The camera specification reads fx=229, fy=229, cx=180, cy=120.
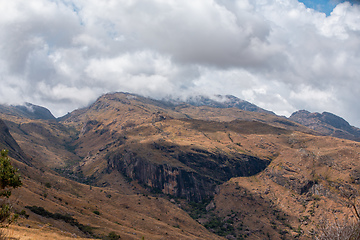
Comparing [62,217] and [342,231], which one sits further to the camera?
[62,217]

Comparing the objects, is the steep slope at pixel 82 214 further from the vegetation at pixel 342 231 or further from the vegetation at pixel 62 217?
the vegetation at pixel 342 231

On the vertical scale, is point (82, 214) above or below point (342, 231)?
below

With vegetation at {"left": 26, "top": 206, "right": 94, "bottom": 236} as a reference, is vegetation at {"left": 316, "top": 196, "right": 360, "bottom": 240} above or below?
above

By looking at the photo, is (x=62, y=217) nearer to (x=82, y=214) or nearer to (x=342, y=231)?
(x=82, y=214)

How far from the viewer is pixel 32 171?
156250 mm

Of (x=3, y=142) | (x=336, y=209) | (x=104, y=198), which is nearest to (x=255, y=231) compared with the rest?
(x=336, y=209)

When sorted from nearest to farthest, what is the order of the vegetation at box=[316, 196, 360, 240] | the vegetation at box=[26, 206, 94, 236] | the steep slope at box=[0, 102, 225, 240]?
1. the vegetation at box=[316, 196, 360, 240]
2. the steep slope at box=[0, 102, 225, 240]
3. the vegetation at box=[26, 206, 94, 236]

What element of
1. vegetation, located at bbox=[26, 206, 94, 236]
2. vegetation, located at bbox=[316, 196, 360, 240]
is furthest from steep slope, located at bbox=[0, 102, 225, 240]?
vegetation, located at bbox=[316, 196, 360, 240]

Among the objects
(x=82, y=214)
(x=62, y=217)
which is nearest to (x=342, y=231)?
(x=62, y=217)

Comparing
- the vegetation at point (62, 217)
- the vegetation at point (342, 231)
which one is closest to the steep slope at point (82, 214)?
the vegetation at point (62, 217)

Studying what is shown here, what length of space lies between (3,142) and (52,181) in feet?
195

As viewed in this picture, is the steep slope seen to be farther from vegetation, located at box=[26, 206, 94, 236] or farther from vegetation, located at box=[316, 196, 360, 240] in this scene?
vegetation, located at box=[316, 196, 360, 240]

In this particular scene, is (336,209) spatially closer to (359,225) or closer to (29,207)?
(359,225)

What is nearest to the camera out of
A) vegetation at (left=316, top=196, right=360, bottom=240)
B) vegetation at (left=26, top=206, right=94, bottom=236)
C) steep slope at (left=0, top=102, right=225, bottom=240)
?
vegetation at (left=316, top=196, right=360, bottom=240)
